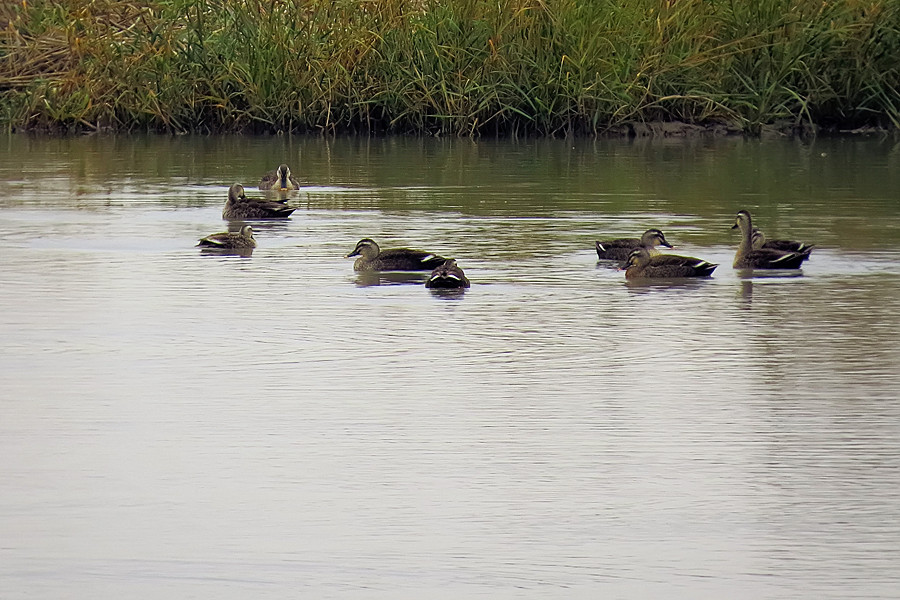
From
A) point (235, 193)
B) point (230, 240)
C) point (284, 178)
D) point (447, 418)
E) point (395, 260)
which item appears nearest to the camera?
point (447, 418)

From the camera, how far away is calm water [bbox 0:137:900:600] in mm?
5414

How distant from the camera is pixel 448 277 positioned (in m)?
10.8

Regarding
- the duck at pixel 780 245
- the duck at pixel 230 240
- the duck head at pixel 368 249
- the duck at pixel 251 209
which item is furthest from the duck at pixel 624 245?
the duck at pixel 251 209

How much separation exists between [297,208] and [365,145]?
308 inches

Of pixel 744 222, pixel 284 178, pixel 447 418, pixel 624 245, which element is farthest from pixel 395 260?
pixel 284 178

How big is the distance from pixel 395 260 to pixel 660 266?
1592 millimetres

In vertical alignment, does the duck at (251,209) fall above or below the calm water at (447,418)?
above

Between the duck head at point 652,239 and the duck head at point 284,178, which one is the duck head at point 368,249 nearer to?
the duck head at point 652,239

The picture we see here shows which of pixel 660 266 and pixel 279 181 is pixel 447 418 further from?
pixel 279 181

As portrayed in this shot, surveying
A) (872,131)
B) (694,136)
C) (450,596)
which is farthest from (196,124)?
(450,596)

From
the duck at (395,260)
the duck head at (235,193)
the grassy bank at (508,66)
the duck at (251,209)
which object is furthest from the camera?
the grassy bank at (508,66)

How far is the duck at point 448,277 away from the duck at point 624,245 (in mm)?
1415

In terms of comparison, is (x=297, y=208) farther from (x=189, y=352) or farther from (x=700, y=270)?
(x=189, y=352)

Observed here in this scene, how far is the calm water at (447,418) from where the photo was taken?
541cm
